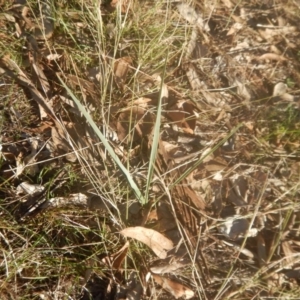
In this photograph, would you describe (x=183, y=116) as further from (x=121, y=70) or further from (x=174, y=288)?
(x=174, y=288)

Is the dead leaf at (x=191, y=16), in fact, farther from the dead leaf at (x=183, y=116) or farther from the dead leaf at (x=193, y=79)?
the dead leaf at (x=183, y=116)

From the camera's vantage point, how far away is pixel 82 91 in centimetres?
193

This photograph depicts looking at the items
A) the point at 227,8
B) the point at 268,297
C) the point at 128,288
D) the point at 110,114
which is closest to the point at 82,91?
the point at 110,114

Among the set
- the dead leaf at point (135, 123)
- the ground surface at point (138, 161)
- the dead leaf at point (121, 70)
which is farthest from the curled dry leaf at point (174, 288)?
the dead leaf at point (121, 70)

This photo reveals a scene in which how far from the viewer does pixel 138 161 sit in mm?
1946

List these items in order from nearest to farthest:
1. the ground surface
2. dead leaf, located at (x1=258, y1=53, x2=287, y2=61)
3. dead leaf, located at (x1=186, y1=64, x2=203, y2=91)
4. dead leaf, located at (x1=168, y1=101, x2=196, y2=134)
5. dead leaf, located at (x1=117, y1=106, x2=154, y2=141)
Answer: the ground surface → dead leaf, located at (x1=117, y1=106, x2=154, y2=141) → dead leaf, located at (x1=168, y1=101, x2=196, y2=134) → dead leaf, located at (x1=186, y1=64, x2=203, y2=91) → dead leaf, located at (x1=258, y1=53, x2=287, y2=61)

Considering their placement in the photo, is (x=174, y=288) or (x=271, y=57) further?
(x=271, y=57)

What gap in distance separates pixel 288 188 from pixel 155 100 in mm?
718

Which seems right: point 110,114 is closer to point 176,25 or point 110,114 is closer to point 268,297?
point 176,25

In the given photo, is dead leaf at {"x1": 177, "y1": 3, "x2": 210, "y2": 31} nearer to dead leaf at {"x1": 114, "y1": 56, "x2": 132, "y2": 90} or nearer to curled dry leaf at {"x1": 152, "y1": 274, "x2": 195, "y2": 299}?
dead leaf at {"x1": 114, "y1": 56, "x2": 132, "y2": 90}

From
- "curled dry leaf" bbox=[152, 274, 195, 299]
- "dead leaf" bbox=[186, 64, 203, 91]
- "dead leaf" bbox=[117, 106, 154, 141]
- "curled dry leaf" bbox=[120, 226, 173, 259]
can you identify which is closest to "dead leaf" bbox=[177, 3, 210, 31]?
"dead leaf" bbox=[186, 64, 203, 91]

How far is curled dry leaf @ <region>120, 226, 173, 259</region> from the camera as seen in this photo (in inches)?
69.5

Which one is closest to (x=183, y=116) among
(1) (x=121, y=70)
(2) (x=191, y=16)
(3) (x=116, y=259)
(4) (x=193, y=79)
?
(4) (x=193, y=79)

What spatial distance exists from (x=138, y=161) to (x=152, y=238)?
338mm
